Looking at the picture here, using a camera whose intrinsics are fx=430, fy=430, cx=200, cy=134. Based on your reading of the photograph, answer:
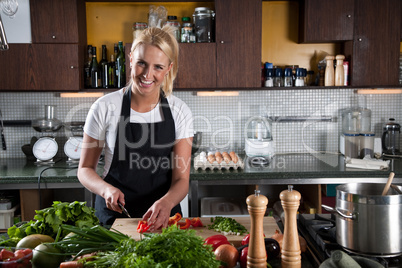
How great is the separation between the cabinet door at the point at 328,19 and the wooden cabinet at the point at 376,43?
0.24 feet

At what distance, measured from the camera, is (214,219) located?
1878mm

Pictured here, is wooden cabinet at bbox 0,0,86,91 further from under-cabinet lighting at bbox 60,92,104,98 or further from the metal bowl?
the metal bowl

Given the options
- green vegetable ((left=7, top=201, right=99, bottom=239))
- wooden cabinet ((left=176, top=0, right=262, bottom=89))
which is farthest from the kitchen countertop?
green vegetable ((left=7, top=201, right=99, bottom=239))

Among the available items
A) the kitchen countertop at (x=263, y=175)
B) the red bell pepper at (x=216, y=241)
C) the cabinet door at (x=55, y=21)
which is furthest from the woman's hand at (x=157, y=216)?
the cabinet door at (x=55, y=21)

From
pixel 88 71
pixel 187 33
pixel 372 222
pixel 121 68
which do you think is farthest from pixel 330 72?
pixel 372 222

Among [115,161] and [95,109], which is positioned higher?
[95,109]

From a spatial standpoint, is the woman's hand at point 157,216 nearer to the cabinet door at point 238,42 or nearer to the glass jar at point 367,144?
the cabinet door at point 238,42

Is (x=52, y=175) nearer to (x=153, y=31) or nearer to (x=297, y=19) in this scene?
(x=153, y=31)

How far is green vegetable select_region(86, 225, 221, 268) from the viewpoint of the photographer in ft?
3.31

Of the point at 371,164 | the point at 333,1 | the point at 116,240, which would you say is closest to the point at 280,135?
the point at 371,164

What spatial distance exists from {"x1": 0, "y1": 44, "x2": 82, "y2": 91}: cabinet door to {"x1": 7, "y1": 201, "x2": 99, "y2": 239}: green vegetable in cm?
213

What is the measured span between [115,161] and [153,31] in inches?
27.8

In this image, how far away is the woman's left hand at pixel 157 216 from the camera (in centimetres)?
171

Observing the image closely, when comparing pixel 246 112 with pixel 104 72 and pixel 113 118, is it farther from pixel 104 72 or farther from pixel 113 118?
pixel 113 118
